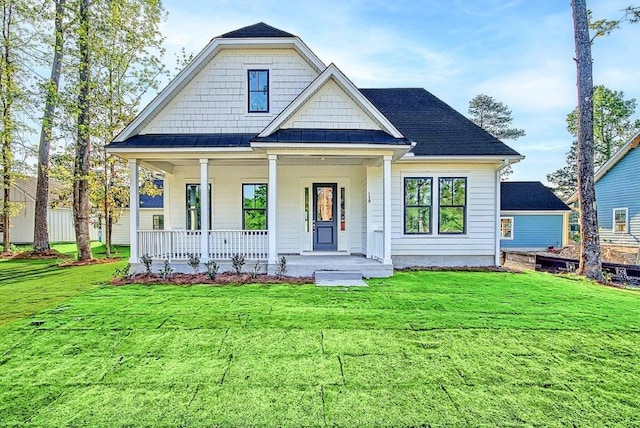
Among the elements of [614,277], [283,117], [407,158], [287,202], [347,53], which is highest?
[347,53]

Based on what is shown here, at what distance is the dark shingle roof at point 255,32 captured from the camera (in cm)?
1033

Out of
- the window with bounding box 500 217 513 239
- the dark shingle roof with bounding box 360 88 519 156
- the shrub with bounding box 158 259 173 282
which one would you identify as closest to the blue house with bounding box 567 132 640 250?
the window with bounding box 500 217 513 239

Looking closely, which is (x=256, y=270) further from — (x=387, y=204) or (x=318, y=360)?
(x=318, y=360)

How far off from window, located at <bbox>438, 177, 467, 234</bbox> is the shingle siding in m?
12.8

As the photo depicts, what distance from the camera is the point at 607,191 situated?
1972 cm

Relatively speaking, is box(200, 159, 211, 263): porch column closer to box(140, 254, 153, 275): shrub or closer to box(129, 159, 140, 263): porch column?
box(140, 254, 153, 275): shrub

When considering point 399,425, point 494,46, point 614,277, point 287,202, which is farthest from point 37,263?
point 494,46

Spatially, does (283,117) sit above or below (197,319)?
above

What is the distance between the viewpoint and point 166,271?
8938 mm

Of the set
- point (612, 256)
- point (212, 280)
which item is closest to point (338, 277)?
point (212, 280)

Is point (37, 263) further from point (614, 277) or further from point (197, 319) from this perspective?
point (614, 277)

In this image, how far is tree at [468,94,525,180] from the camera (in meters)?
32.7

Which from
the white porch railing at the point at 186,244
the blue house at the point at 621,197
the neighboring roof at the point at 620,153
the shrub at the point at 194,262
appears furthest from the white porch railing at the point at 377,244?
the neighboring roof at the point at 620,153

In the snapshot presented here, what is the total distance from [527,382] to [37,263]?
649 inches
